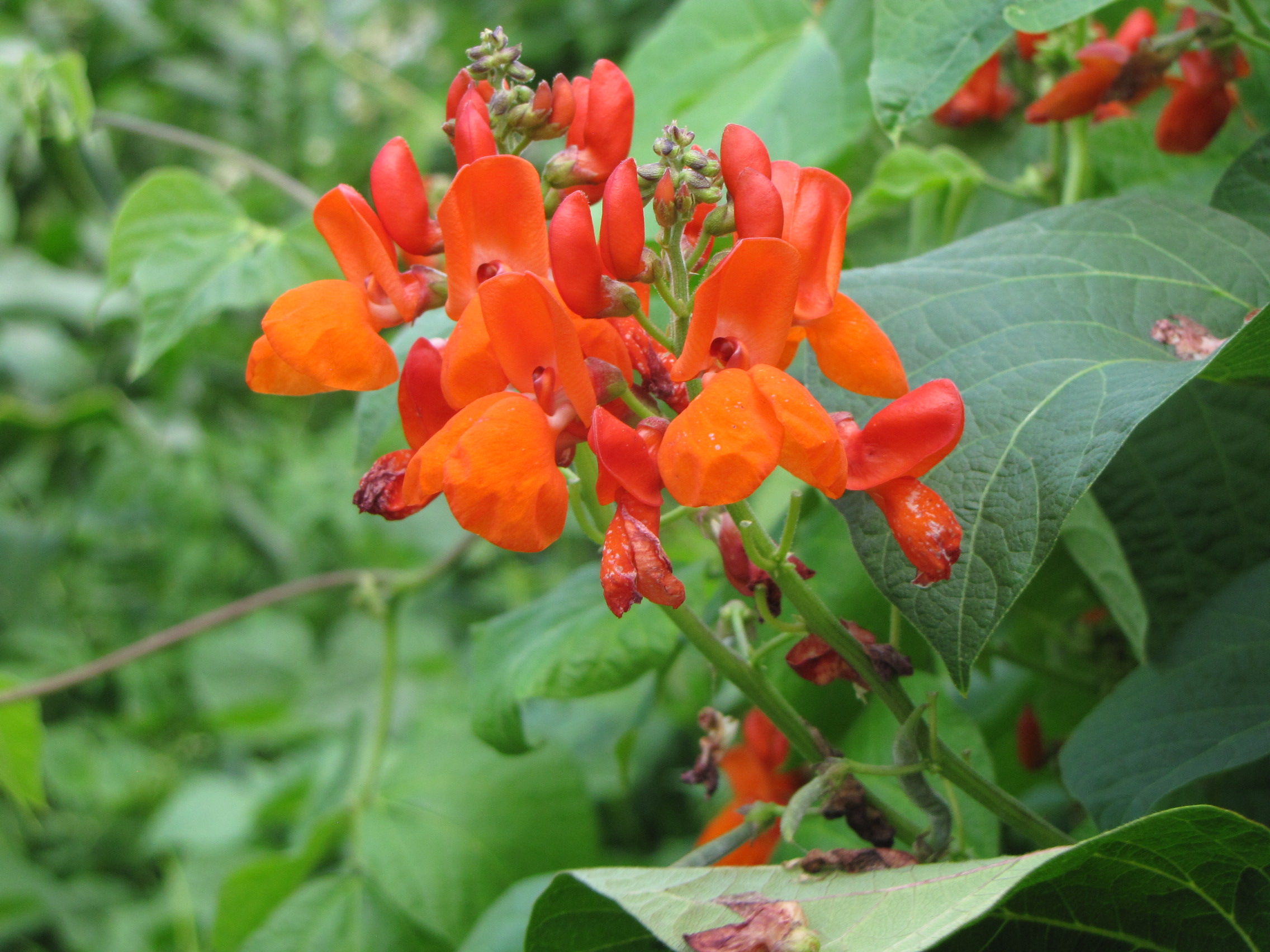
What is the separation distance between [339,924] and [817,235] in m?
0.80

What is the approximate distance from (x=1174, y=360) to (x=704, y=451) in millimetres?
298

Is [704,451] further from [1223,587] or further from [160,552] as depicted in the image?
[160,552]

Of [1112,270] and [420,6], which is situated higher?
[420,6]

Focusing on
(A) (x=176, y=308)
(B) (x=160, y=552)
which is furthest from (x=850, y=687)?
(B) (x=160, y=552)

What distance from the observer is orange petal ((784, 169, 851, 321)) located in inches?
18.6

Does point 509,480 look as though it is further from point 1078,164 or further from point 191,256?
point 191,256

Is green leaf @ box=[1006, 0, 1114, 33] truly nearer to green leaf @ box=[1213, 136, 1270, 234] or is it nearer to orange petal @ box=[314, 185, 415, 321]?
green leaf @ box=[1213, 136, 1270, 234]

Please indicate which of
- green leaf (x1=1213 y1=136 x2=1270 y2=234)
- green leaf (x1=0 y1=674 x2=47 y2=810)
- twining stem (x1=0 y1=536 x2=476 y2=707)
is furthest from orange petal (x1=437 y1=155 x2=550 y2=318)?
green leaf (x1=0 y1=674 x2=47 y2=810)

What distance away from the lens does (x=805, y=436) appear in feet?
1.32

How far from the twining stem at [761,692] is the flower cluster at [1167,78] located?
0.50 meters

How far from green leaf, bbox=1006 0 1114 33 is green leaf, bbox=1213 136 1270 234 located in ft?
0.54

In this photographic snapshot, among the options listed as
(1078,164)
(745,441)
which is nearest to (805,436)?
(745,441)

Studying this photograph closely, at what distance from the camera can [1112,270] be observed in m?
0.58

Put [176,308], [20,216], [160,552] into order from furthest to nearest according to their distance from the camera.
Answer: [20,216] → [160,552] → [176,308]
